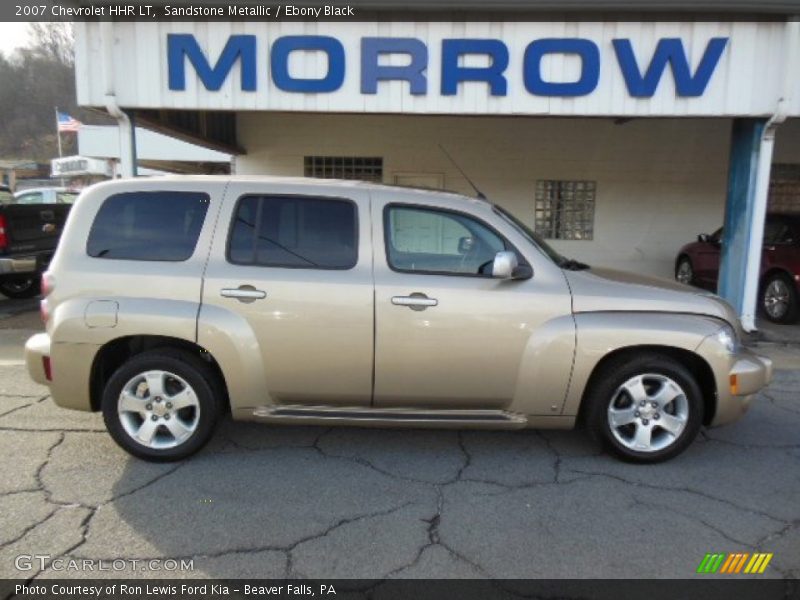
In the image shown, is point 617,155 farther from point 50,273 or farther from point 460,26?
point 50,273

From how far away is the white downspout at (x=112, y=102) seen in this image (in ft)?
21.8

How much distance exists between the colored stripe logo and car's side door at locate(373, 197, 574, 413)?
1194 mm

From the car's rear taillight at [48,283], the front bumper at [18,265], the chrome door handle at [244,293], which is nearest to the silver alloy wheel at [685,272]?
the chrome door handle at [244,293]

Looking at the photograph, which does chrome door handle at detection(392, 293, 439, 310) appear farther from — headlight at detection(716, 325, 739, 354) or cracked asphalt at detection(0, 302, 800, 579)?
headlight at detection(716, 325, 739, 354)

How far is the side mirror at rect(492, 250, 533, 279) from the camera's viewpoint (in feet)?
11.3

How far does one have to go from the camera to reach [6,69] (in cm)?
4028

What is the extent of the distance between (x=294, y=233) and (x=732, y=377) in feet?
9.61

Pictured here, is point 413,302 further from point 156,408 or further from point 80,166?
point 80,166

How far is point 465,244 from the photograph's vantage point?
3789 millimetres

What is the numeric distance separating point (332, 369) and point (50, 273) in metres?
1.89

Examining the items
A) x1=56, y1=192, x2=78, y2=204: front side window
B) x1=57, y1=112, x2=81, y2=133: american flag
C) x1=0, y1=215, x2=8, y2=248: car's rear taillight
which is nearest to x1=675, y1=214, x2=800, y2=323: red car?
x1=0, y1=215, x2=8, y2=248: car's rear taillight

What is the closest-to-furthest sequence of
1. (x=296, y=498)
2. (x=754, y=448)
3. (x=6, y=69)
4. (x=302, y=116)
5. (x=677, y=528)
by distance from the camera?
(x=677, y=528) < (x=296, y=498) < (x=754, y=448) < (x=302, y=116) < (x=6, y=69)

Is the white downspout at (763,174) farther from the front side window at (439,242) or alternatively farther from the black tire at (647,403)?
the front side window at (439,242)

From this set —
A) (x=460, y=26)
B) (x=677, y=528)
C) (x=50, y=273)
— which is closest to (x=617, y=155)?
(x=460, y=26)
